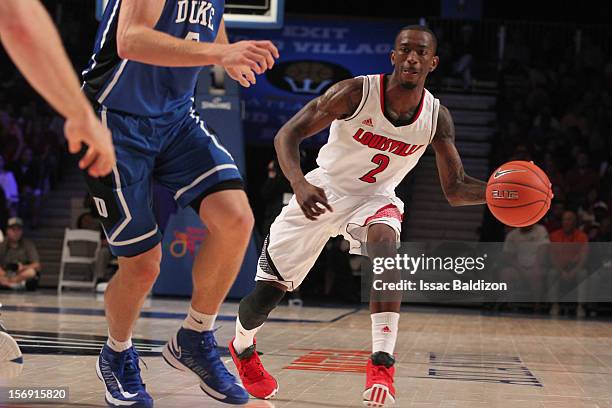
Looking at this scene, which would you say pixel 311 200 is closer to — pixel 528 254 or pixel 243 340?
pixel 243 340

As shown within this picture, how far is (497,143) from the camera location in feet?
50.9

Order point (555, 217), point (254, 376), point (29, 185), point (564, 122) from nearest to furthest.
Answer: point (254, 376) → point (555, 217) → point (29, 185) → point (564, 122)

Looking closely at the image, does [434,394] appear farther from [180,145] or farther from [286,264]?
[180,145]

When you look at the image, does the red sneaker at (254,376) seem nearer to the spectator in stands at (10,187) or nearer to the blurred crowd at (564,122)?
the blurred crowd at (564,122)

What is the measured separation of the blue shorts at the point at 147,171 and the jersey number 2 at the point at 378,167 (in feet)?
3.37

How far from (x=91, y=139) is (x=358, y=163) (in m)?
2.50

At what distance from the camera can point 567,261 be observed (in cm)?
1199

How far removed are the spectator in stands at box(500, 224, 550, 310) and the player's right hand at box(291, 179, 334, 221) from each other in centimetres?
865

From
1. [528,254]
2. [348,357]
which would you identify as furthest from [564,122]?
[348,357]

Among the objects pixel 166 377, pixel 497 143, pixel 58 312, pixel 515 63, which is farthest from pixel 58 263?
pixel 166 377

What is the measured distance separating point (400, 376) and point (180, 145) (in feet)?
7.53

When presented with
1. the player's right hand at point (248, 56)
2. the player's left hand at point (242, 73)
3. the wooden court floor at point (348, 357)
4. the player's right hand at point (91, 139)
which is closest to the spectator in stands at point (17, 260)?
the wooden court floor at point (348, 357)

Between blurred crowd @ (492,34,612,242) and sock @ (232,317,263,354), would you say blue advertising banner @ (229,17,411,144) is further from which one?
sock @ (232,317,263,354)

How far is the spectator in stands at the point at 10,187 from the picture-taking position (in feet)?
47.5
